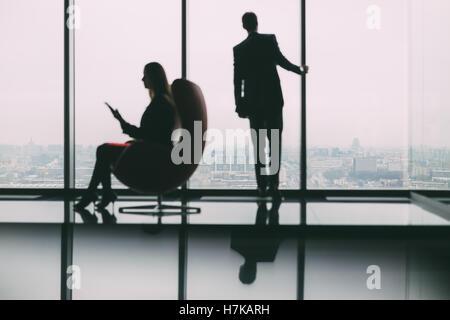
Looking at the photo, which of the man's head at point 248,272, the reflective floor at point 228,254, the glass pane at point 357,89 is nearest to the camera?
the reflective floor at point 228,254

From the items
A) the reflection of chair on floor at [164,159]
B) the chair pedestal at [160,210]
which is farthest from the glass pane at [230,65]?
the reflection of chair on floor at [164,159]

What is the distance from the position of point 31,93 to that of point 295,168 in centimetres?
296

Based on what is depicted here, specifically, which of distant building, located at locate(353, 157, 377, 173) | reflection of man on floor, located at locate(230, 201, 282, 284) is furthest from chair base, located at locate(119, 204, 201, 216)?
distant building, located at locate(353, 157, 377, 173)

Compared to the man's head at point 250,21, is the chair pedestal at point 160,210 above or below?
below

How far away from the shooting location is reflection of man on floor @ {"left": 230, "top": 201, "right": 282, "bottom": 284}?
8.18ft

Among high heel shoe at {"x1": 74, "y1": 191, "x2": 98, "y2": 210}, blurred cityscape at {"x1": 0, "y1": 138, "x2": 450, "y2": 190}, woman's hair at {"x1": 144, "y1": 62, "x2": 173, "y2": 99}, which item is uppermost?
woman's hair at {"x1": 144, "y1": 62, "x2": 173, "y2": 99}

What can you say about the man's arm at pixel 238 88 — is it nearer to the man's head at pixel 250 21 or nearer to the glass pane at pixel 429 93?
the man's head at pixel 250 21

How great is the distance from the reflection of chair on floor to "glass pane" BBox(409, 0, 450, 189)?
2.02m

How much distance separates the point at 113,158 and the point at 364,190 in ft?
8.86

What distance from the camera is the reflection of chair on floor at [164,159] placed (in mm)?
3398

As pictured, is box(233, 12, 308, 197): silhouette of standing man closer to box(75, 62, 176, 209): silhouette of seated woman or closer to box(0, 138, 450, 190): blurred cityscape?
box(0, 138, 450, 190): blurred cityscape

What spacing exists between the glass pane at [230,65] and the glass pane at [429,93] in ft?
3.81
